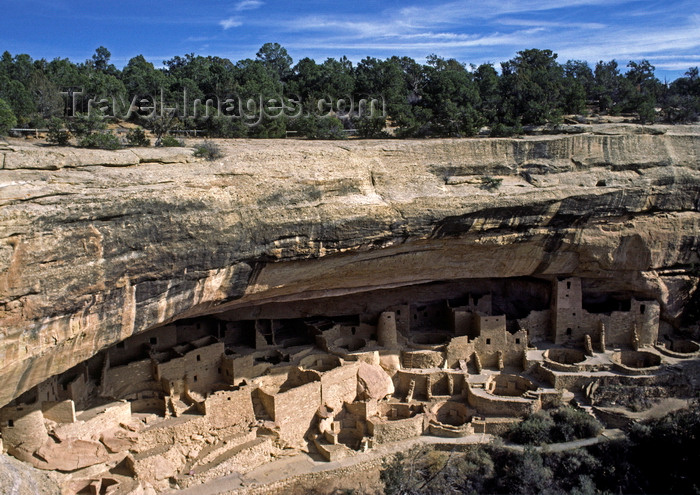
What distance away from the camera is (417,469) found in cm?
1698

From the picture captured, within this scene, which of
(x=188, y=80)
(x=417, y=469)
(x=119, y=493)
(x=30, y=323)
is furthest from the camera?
(x=188, y=80)

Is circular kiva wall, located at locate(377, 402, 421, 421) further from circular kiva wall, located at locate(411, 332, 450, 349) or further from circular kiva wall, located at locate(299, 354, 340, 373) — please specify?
circular kiva wall, located at locate(411, 332, 450, 349)

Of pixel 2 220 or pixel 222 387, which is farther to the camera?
pixel 222 387

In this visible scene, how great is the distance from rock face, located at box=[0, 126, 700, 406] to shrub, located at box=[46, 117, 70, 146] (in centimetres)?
439

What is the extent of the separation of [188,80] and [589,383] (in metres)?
20.1

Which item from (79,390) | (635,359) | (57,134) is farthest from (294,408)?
(635,359)

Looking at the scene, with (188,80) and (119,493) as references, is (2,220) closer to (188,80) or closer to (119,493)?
(119,493)

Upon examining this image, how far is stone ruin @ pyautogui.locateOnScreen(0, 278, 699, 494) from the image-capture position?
15.0 metres

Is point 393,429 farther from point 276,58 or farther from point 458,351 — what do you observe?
point 276,58

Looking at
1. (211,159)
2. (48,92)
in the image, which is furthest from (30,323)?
(48,92)

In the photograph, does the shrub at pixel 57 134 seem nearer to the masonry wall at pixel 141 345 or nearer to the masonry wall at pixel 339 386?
the masonry wall at pixel 141 345

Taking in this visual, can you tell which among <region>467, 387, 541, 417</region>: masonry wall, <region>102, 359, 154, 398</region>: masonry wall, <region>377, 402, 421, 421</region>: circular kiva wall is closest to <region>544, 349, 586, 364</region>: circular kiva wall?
<region>467, 387, 541, 417</region>: masonry wall

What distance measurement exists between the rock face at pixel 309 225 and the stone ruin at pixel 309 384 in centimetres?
176

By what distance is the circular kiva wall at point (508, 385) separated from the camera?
64.7 feet
